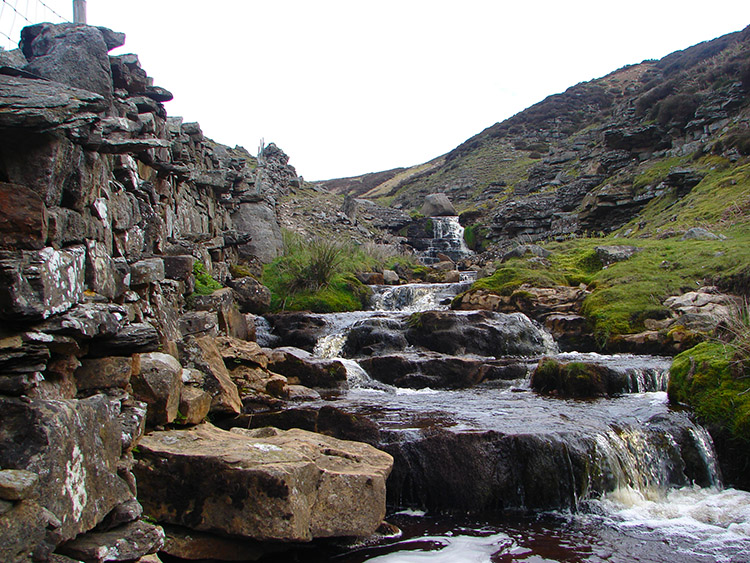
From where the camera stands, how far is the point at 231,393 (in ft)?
20.8

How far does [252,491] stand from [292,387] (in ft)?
14.7

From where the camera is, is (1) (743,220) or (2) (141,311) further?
(1) (743,220)

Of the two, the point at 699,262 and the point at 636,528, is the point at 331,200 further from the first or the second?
the point at 636,528

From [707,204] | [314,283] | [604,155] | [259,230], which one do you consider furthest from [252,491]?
[604,155]

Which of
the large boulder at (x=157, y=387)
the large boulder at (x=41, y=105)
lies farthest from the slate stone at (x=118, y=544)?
the large boulder at (x=41, y=105)

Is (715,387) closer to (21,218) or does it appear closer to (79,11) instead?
(21,218)

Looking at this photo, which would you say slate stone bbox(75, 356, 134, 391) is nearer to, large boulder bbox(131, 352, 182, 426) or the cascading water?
large boulder bbox(131, 352, 182, 426)

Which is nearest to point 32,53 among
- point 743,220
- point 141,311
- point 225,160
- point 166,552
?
point 141,311

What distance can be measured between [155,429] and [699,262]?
41.2ft

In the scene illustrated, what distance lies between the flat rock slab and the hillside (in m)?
15.6

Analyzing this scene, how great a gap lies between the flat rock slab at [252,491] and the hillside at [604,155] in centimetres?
1562

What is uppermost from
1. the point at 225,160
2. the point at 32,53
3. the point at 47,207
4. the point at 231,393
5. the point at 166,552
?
the point at 225,160

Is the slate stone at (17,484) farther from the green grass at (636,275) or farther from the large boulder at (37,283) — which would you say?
the green grass at (636,275)

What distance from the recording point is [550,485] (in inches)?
206
